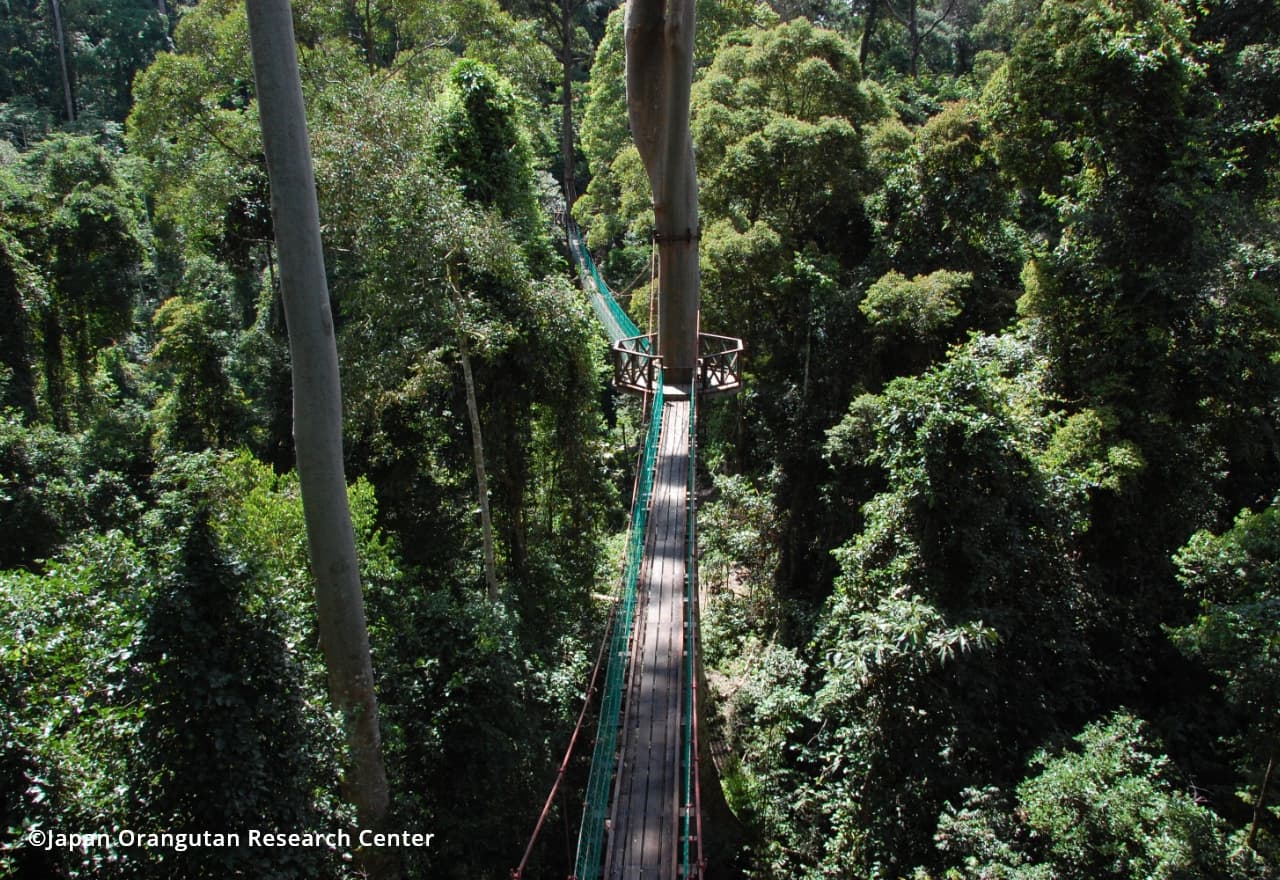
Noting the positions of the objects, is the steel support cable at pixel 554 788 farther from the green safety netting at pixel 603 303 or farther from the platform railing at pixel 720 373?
the green safety netting at pixel 603 303

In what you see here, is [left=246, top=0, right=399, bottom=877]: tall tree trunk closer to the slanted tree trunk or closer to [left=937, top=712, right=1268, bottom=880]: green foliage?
the slanted tree trunk

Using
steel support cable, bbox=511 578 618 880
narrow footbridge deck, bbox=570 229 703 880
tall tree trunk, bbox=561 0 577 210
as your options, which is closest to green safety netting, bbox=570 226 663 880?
narrow footbridge deck, bbox=570 229 703 880

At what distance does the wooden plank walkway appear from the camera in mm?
3998

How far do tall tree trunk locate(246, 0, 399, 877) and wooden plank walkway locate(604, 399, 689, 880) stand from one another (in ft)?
4.98

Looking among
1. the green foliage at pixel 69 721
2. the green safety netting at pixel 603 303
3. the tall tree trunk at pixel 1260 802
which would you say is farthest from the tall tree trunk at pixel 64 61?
the tall tree trunk at pixel 1260 802

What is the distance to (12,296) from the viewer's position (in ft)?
39.2

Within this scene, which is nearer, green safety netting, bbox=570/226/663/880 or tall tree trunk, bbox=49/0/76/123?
green safety netting, bbox=570/226/663/880

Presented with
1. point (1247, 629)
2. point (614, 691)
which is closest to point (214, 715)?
point (614, 691)

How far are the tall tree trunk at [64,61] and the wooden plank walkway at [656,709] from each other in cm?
2573

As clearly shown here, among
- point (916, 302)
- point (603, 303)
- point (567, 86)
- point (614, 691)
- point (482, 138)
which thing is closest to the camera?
point (614, 691)

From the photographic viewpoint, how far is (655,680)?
505cm

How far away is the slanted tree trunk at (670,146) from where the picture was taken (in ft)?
20.9

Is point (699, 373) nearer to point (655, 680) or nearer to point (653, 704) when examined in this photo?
point (655, 680)

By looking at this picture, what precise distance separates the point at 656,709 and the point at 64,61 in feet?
96.1
